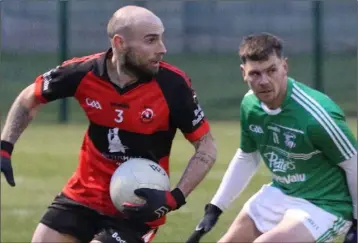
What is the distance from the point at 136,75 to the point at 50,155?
29.1 feet

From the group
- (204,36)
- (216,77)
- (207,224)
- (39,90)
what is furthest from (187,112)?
(204,36)

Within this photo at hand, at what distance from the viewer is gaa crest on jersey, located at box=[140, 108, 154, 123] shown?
16.4ft

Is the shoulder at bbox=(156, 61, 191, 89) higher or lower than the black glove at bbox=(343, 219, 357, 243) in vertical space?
higher

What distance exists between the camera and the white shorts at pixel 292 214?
4.89 m

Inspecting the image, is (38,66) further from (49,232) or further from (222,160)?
(49,232)

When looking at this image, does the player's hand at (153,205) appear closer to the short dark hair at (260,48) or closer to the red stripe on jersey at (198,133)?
the red stripe on jersey at (198,133)

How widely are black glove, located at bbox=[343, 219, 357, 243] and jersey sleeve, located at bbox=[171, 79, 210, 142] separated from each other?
35.9 inches

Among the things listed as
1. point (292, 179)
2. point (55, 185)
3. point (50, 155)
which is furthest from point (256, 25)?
point (292, 179)

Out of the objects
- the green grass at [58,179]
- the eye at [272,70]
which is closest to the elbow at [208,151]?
the eye at [272,70]

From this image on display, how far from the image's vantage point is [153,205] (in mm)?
4754

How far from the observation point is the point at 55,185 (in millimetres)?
10883

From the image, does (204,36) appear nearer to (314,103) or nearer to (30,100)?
(30,100)

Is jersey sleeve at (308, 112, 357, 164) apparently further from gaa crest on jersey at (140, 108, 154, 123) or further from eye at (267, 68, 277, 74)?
gaa crest on jersey at (140, 108, 154, 123)

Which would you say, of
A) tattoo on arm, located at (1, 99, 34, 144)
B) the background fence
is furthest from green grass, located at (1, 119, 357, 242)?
the background fence
